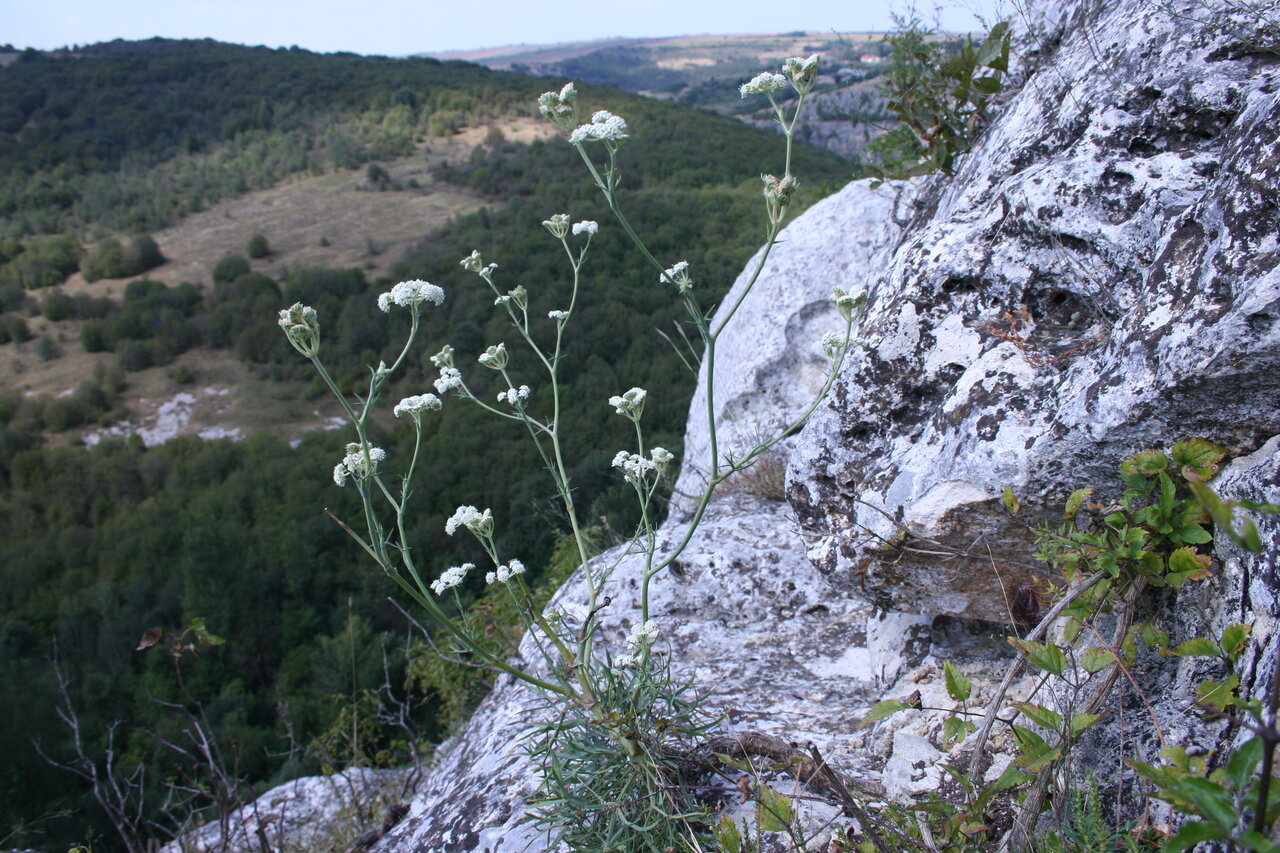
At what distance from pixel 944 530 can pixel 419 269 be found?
101ft

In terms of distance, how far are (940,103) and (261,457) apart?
2378 cm

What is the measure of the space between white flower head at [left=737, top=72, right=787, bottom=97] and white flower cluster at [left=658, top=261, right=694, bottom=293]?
595 mm

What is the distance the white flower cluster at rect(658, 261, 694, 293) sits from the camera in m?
2.11

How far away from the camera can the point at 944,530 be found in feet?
7.08

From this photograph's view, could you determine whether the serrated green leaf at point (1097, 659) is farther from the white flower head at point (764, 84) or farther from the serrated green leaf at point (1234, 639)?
the white flower head at point (764, 84)

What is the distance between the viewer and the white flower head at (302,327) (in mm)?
1823

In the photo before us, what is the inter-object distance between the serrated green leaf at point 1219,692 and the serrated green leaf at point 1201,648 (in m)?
0.05

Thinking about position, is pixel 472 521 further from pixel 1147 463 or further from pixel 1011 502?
pixel 1147 463

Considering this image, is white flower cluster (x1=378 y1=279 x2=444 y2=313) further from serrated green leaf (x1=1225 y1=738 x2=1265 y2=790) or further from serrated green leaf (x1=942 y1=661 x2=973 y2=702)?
serrated green leaf (x1=1225 y1=738 x2=1265 y2=790)

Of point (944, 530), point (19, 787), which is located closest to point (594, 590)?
point (944, 530)

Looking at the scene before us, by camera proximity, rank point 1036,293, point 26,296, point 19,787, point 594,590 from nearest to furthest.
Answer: point 594,590 < point 1036,293 < point 19,787 < point 26,296

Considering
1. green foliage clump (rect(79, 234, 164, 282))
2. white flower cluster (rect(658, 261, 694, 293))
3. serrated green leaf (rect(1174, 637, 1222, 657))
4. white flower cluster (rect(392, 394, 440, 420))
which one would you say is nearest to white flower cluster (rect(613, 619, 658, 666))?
white flower cluster (rect(392, 394, 440, 420))

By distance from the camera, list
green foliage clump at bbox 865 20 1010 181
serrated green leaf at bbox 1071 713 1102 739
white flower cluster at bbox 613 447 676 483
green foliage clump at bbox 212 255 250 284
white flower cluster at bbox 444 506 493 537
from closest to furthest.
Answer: serrated green leaf at bbox 1071 713 1102 739 < white flower cluster at bbox 444 506 493 537 < white flower cluster at bbox 613 447 676 483 < green foliage clump at bbox 865 20 1010 181 < green foliage clump at bbox 212 255 250 284

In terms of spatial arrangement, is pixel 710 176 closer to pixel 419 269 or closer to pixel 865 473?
pixel 419 269
